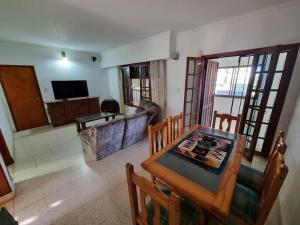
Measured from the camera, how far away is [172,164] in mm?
1169

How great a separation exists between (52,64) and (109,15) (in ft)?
10.9

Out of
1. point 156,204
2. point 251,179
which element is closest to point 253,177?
point 251,179

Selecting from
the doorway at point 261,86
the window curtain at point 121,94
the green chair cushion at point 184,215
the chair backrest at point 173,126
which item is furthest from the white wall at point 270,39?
the window curtain at point 121,94

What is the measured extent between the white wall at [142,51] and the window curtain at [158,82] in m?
0.21

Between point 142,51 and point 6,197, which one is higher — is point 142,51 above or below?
above

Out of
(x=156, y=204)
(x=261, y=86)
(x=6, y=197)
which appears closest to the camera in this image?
(x=156, y=204)

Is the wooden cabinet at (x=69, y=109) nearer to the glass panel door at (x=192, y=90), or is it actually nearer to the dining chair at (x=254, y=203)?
the glass panel door at (x=192, y=90)

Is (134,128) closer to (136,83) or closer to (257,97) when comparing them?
(257,97)

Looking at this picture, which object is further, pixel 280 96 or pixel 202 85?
pixel 202 85

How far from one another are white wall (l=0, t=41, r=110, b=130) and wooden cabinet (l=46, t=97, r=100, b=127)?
58 centimetres

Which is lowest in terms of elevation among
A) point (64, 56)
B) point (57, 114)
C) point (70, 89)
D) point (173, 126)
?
point (57, 114)

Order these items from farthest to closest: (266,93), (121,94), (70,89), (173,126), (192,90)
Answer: (121,94) → (70,89) → (192,90) → (266,93) → (173,126)

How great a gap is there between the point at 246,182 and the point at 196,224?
77 centimetres

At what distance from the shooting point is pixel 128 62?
14.6 ft
